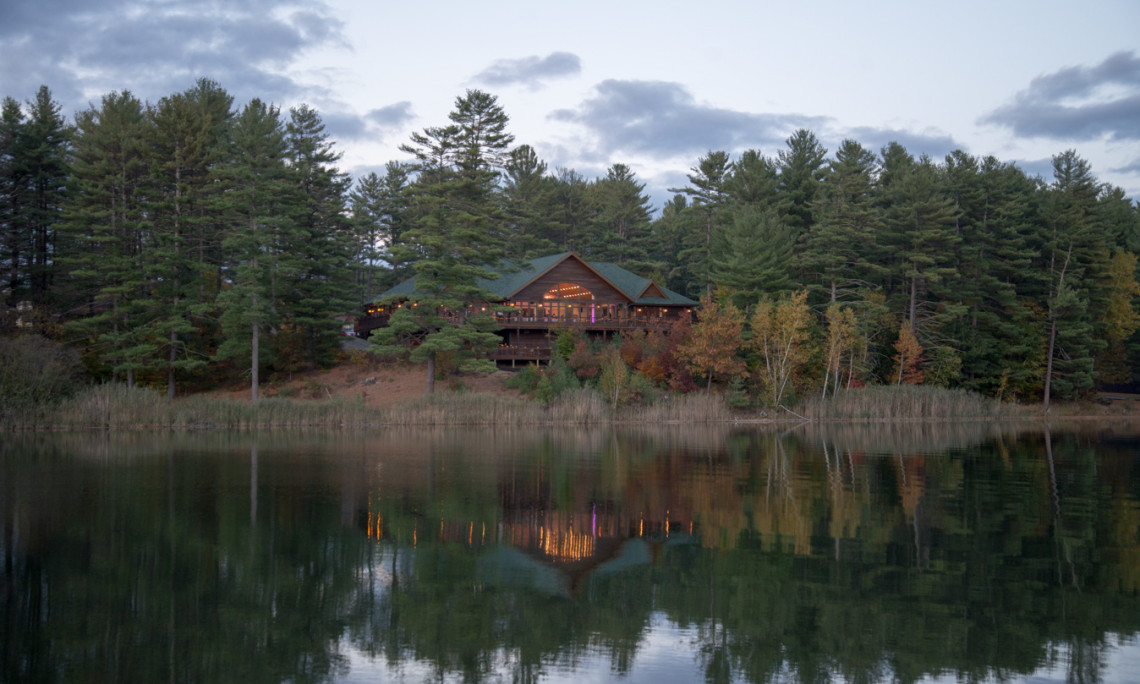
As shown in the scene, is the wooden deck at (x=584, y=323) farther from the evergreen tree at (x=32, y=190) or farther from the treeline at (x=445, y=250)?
the evergreen tree at (x=32, y=190)

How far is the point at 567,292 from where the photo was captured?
2245 inches

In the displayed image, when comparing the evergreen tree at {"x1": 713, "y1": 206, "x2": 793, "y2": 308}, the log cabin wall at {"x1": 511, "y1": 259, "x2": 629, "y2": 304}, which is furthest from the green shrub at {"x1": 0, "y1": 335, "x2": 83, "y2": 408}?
the evergreen tree at {"x1": 713, "y1": 206, "x2": 793, "y2": 308}

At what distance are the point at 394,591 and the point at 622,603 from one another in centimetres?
290

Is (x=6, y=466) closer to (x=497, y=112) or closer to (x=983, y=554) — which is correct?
(x=983, y=554)

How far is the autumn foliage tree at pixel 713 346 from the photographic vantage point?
46.4 m

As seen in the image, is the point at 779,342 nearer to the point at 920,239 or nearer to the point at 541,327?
the point at 920,239

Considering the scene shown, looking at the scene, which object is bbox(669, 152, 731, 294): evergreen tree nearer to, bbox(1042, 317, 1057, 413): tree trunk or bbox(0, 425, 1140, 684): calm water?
bbox(1042, 317, 1057, 413): tree trunk

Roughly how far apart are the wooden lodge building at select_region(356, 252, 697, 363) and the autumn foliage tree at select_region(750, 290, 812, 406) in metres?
7.00

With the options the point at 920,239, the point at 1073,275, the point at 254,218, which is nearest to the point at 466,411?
the point at 254,218

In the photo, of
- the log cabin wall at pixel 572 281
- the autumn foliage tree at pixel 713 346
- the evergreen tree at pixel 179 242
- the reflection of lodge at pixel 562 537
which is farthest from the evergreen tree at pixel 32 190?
the reflection of lodge at pixel 562 537

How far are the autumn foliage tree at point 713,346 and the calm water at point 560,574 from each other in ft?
77.0

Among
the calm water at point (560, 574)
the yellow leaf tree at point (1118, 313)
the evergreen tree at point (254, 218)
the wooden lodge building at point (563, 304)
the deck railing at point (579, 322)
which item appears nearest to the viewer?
the calm water at point (560, 574)

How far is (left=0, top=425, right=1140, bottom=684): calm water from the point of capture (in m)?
8.56

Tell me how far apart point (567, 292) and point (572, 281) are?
2.88 ft
